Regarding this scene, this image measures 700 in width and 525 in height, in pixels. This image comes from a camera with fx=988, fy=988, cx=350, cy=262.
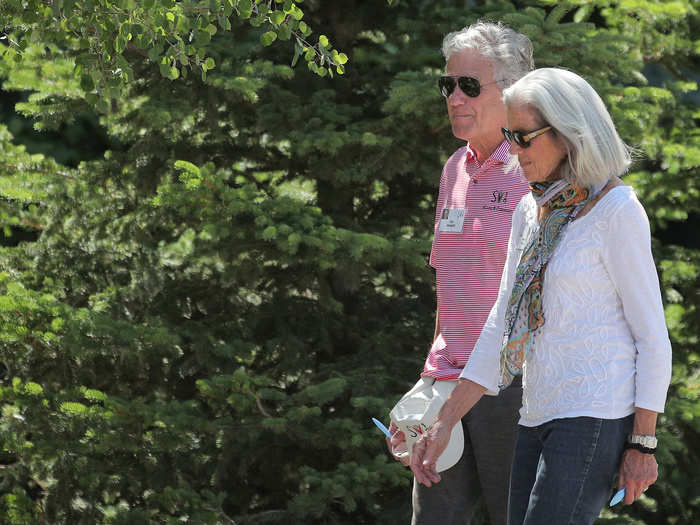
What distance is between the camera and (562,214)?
2311 millimetres

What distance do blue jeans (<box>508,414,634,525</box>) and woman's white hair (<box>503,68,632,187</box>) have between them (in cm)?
56

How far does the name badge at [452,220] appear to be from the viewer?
9.12 ft

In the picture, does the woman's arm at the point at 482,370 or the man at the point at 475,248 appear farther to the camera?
the man at the point at 475,248

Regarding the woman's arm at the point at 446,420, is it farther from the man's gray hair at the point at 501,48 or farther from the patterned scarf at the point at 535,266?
the man's gray hair at the point at 501,48

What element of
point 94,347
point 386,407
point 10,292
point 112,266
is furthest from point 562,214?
point 112,266

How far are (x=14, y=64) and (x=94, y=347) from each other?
60.5 inches

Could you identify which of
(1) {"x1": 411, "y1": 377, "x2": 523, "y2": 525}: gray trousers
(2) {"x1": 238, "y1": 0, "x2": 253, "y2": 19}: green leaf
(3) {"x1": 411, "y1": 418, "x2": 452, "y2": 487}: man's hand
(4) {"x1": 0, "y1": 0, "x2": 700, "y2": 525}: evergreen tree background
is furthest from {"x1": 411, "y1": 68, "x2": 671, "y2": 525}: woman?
(4) {"x1": 0, "y1": 0, "x2": 700, "y2": 525}: evergreen tree background

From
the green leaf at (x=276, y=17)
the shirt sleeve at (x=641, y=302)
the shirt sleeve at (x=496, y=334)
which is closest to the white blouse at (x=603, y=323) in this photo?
the shirt sleeve at (x=641, y=302)

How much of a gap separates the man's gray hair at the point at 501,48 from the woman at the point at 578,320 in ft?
1.74

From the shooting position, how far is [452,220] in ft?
9.21

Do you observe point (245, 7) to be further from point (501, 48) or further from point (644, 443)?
point (644, 443)

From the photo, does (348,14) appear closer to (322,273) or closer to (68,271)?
(322,273)

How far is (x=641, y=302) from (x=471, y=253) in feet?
2.23

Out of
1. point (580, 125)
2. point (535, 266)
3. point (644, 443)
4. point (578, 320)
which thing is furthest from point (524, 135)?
point (644, 443)
